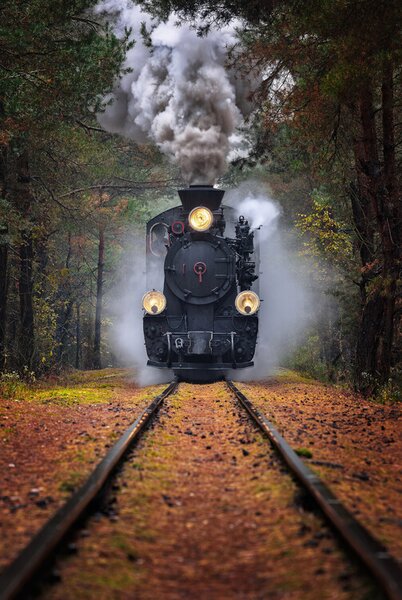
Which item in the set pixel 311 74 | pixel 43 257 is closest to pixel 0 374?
pixel 311 74

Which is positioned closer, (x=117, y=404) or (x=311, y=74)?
(x=117, y=404)

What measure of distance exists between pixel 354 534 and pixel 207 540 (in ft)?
2.70

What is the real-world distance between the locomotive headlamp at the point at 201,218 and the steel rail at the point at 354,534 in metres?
8.19

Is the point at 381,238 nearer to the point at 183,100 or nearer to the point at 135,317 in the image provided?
the point at 183,100

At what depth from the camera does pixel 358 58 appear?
831 cm

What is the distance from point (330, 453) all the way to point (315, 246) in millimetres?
14531

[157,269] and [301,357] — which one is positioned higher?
[157,269]

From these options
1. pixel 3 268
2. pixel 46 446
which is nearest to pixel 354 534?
pixel 46 446

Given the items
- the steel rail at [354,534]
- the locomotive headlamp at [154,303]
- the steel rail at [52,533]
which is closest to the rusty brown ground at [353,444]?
the steel rail at [354,534]

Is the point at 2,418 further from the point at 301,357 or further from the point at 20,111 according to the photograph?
the point at 301,357

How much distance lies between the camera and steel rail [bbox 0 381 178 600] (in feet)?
8.66

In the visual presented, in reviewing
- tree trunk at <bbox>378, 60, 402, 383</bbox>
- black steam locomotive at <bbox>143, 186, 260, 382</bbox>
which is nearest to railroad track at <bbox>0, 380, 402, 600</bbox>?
tree trunk at <bbox>378, 60, 402, 383</bbox>

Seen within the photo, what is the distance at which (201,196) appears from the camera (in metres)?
13.0

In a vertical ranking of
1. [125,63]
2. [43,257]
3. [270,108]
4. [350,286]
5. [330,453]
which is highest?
[125,63]
